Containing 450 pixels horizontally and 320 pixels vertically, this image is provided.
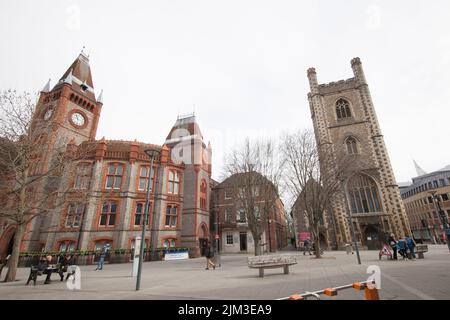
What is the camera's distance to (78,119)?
106 feet

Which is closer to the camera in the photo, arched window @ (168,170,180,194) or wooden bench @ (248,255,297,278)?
wooden bench @ (248,255,297,278)

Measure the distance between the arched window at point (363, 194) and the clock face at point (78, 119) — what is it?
3991 cm

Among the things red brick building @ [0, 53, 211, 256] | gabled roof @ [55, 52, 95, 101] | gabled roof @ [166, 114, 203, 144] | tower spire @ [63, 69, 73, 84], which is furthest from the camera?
gabled roof @ [166, 114, 203, 144]

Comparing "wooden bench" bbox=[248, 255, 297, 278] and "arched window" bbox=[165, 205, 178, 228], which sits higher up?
"arched window" bbox=[165, 205, 178, 228]

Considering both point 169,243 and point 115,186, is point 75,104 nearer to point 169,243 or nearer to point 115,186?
point 115,186

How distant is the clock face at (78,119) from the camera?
3172 centimetres

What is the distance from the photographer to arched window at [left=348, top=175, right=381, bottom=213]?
2963 cm

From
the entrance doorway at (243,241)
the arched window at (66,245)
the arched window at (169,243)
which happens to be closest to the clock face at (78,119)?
the arched window at (66,245)

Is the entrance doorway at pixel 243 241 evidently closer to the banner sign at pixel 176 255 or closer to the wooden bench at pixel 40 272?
the banner sign at pixel 176 255

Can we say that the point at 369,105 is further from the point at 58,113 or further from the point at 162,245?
the point at 58,113

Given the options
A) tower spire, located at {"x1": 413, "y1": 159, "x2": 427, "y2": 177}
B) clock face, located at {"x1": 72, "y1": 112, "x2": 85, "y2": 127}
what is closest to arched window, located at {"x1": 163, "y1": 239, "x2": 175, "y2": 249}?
clock face, located at {"x1": 72, "y1": 112, "x2": 85, "y2": 127}

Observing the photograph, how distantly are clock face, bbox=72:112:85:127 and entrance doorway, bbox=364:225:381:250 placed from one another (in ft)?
142

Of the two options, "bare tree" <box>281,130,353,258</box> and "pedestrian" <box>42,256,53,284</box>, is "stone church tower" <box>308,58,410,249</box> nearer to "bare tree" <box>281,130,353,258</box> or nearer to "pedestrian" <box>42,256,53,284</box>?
"bare tree" <box>281,130,353,258</box>
